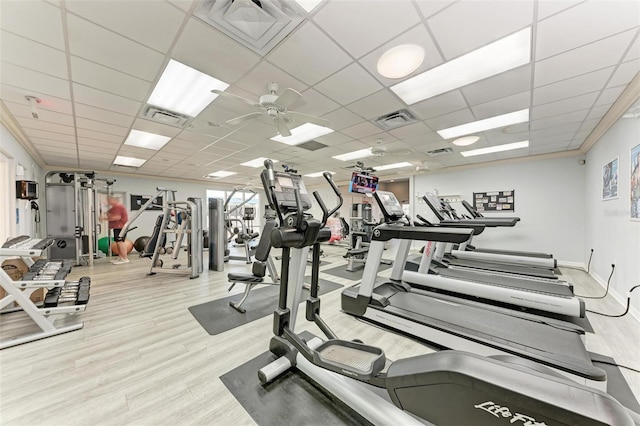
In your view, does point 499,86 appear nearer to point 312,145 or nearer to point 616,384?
point 616,384

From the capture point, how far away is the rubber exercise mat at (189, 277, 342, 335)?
8.55 feet

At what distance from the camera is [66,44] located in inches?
84.0

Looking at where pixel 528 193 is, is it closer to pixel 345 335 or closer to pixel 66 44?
pixel 345 335

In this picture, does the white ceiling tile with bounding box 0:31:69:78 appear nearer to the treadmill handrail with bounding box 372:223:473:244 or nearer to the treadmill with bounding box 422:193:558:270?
the treadmill handrail with bounding box 372:223:473:244

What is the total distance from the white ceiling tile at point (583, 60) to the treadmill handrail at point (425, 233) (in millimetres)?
2037

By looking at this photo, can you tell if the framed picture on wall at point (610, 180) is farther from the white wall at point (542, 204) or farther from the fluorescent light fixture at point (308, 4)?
the fluorescent light fixture at point (308, 4)

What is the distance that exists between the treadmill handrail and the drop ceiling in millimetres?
1736

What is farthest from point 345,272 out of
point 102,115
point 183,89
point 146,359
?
point 102,115

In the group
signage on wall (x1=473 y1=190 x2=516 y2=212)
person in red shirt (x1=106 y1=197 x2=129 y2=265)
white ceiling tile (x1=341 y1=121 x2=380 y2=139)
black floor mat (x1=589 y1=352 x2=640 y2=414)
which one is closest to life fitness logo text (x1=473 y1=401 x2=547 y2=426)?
black floor mat (x1=589 y1=352 x2=640 y2=414)

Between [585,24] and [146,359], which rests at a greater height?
[585,24]

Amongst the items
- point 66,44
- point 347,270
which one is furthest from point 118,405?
point 347,270

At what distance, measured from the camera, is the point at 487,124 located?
4.14 metres

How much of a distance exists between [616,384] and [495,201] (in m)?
5.95

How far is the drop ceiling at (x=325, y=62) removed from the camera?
1.86 m
